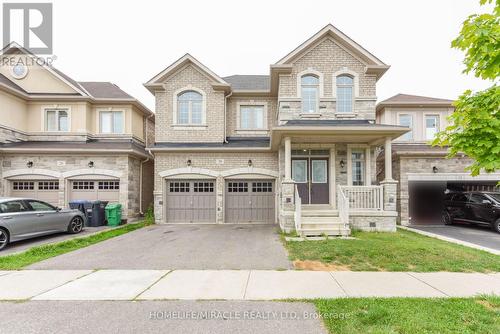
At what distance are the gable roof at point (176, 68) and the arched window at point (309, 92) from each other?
12.5 feet

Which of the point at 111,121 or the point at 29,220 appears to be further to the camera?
the point at 111,121

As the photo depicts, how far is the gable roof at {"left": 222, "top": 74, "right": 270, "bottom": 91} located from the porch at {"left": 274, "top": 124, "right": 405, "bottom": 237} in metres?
4.27

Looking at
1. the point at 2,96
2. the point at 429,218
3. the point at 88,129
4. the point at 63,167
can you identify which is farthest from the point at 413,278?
the point at 2,96

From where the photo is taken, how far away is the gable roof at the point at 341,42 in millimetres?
10938

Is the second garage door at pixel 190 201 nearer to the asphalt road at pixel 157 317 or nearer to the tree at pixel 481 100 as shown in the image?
the asphalt road at pixel 157 317

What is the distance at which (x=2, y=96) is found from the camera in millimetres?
12086

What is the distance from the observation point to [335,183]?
1056 centimetres

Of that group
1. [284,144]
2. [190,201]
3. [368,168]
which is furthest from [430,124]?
[190,201]

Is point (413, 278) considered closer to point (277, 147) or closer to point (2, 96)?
point (277, 147)

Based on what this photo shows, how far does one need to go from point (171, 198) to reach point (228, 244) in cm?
561

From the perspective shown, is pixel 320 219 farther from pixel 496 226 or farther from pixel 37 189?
pixel 37 189

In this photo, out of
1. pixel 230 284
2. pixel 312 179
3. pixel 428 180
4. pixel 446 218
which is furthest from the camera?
pixel 446 218

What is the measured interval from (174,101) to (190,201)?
511 centimetres

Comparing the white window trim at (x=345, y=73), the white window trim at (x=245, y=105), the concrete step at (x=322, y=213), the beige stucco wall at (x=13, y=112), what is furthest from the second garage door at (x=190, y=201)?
the beige stucco wall at (x=13, y=112)
